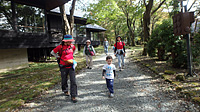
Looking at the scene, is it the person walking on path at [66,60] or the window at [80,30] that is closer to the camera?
the person walking on path at [66,60]

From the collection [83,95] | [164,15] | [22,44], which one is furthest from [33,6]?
[164,15]

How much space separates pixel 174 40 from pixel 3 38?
34.5 ft

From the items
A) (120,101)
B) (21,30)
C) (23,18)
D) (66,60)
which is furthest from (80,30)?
(120,101)

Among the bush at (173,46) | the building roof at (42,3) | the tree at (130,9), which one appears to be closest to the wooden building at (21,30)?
the building roof at (42,3)

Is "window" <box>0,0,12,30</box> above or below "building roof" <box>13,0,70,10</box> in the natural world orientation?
below

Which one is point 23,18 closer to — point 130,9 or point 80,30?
point 80,30

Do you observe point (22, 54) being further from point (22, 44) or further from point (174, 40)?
point (174, 40)

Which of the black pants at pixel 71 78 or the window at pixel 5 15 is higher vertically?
the window at pixel 5 15

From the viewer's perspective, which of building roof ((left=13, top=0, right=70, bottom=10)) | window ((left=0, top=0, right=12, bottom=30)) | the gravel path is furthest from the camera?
building roof ((left=13, top=0, right=70, bottom=10))

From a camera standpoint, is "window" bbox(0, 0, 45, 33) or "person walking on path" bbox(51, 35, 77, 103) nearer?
"person walking on path" bbox(51, 35, 77, 103)

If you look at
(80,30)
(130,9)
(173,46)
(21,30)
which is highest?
(130,9)

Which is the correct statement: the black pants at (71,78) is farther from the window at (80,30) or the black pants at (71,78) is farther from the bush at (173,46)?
the window at (80,30)

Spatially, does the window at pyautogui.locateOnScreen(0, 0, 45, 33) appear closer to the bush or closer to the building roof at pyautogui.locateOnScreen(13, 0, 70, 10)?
the building roof at pyautogui.locateOnScreen(13, 0, 70, 10)

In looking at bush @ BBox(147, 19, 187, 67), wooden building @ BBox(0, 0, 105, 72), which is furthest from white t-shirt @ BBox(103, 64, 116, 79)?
wooden building @ BBox(0, 0, 105, 72)
